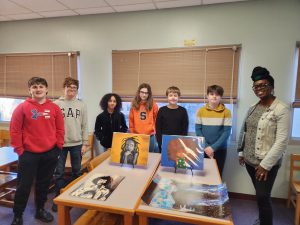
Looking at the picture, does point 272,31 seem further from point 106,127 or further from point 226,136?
point 106,127

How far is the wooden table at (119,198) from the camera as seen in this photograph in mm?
1147

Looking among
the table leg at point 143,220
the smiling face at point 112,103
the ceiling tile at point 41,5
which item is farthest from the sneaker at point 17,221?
the ceiling tile at point 41,5

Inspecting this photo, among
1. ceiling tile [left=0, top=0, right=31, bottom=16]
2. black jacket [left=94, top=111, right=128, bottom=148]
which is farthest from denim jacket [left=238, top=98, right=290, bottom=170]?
ceiling tile [left=0, top=0, right=31, bottom=16]

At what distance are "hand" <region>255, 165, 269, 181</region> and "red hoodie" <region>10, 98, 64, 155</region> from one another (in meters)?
1.83

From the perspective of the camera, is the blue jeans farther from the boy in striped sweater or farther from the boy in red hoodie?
the boy in red hoodie

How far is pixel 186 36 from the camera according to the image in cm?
277

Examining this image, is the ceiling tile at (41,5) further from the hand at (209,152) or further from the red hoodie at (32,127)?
the hand at (209,152)

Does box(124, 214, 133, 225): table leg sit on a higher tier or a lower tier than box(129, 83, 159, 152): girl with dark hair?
lower

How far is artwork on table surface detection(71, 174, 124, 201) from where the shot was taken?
4.14 feet

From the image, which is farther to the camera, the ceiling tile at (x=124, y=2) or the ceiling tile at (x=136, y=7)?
the ceiling tile at (x=136, y=7)

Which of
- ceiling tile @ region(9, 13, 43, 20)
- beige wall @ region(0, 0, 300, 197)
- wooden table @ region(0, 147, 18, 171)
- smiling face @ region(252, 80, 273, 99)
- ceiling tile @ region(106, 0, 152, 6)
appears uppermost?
ceiling tile @ region(106, 0, 152, 6)

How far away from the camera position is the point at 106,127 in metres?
2.62

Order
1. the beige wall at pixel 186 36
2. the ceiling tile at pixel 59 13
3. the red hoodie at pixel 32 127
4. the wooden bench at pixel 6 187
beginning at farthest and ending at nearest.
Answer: the ceiling tile at pixel 59 13
the beige wall at pixel 186 36
the wooden bench at pixel 6 187
the red hoodie at pixel 32 127

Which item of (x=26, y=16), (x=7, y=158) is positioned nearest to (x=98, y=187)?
(x=7, y=158)
